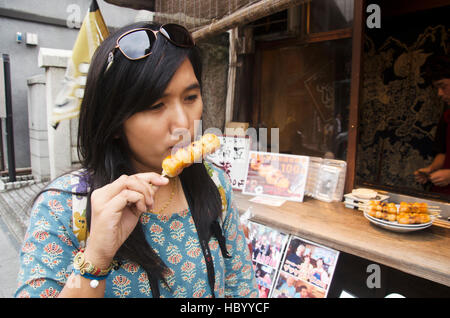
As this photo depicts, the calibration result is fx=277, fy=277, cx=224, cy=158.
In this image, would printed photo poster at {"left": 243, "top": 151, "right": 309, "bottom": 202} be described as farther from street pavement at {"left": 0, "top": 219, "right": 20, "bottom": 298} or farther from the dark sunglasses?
street pavement at {"left": 0, "top": 219, "right": 20, "bottom": 298}

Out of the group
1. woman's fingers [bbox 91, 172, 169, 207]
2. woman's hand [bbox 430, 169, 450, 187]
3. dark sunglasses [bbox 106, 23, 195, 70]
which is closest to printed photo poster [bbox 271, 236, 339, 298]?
woman's fingers [bbox 91, 172, 169, 207]

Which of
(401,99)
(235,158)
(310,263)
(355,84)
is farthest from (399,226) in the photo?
(401,99)

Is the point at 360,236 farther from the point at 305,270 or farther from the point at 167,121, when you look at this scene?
the point at 167,121

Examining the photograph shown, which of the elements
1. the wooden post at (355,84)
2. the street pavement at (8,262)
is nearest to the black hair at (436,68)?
the wooden post at (355,84)

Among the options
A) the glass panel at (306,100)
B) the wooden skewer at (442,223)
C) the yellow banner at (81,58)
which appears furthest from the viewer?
the glass panel at (306,100)

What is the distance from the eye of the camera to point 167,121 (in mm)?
1160

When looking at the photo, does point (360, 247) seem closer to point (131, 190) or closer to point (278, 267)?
point (278, 267)

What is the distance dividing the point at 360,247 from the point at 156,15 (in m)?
4.55

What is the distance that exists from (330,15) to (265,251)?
3684 mm

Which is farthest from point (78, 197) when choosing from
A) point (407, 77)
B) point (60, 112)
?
point (407, 77)

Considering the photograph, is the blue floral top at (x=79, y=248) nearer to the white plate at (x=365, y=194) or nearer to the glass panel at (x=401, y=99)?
the white plate at (x=365, y=194)

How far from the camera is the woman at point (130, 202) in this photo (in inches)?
38.9

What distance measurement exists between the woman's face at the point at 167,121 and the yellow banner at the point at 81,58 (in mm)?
2872

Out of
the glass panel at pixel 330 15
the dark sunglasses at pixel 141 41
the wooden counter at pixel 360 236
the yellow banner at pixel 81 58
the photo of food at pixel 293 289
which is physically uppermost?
the glass panel at pixel 330 15
